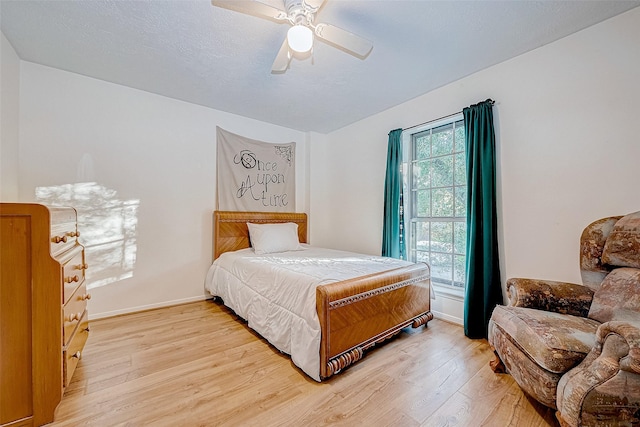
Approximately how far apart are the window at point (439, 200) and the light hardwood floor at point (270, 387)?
812mm

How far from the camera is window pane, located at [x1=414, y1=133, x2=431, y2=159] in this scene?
120 inches

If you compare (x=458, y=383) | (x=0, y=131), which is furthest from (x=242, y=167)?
(x=458, y=383)

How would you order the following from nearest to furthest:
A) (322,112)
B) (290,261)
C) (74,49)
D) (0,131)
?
1. (0,131)
2. (74,49)
3. (290,261)
4. (322,112)

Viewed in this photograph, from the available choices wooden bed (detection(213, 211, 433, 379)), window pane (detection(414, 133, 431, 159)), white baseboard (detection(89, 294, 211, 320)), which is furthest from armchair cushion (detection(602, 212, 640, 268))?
white baseboard (detection(89, 294, 211, 320))

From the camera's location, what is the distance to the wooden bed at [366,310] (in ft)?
5.46

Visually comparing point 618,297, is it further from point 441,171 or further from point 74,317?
point 74,317

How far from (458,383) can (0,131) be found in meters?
3.81

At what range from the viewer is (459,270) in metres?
2.75

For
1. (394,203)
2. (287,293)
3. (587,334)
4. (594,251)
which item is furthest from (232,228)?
(594,251)

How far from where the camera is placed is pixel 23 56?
89.4 inches

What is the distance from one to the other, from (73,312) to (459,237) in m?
3.26

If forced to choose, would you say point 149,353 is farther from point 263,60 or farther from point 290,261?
point 263,60

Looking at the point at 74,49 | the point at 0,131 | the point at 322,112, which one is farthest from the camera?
the point at 322,112

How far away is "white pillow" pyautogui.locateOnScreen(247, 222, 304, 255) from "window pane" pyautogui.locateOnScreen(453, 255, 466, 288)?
190cm
